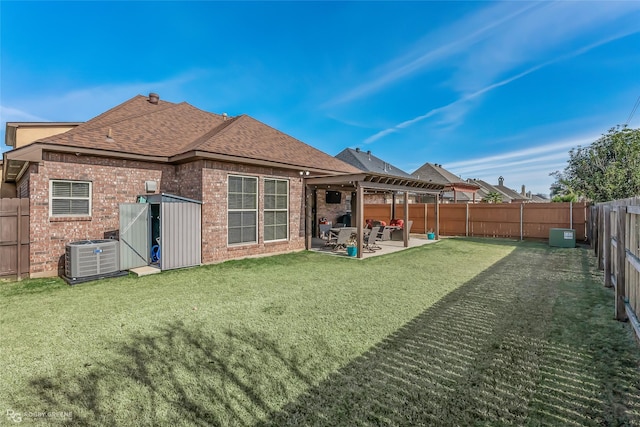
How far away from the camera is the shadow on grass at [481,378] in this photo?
2277 millimetres

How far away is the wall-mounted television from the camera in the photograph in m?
14.0

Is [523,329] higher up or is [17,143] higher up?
[17,143]

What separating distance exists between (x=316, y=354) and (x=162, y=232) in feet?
19.1

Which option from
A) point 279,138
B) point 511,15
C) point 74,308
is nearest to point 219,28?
point 279,138

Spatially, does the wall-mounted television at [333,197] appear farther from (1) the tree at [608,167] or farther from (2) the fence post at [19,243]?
(1) the tree at [608,167]

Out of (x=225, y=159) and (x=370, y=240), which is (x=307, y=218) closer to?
(x=370, y=240)

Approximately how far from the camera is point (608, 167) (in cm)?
1619

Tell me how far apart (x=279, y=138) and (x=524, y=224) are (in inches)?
512

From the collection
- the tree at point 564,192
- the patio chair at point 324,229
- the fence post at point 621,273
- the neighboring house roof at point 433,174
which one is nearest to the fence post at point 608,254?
the fence post at point 621,273

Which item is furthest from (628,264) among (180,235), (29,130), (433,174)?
(433,174)

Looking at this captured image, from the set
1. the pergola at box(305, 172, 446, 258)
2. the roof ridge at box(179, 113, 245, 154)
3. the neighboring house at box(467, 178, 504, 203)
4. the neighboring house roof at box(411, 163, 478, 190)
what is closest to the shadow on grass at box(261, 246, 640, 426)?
the pergola at box(305, 172, 446, 258)

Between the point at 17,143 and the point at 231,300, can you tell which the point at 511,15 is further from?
the point at 17,143

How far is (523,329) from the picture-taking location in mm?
3969

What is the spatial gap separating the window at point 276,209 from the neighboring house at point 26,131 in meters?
10.5
